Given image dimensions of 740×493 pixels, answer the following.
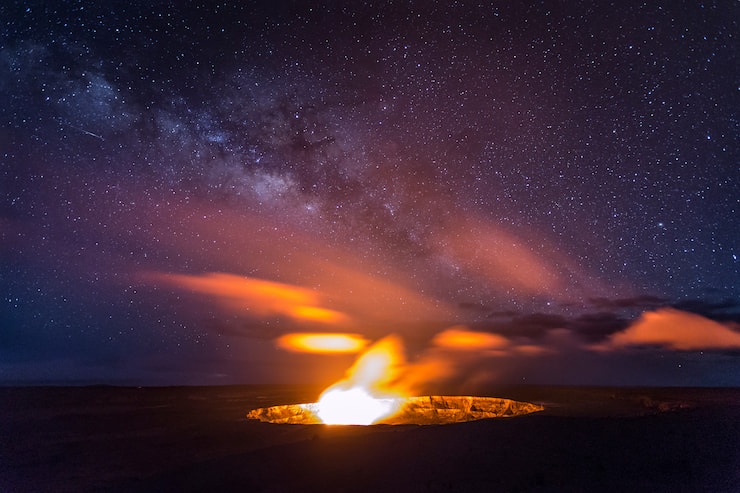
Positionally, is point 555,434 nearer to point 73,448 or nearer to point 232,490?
point 232,490

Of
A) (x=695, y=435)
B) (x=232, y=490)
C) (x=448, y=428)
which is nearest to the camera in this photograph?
(x=232, y=490)

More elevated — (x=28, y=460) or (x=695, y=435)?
(x=695, y=435)

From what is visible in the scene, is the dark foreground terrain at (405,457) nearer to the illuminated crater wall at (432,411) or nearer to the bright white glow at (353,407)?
the bright white glow at (353,407)

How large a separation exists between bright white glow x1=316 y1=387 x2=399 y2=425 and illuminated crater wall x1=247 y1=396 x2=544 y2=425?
0.61 meters

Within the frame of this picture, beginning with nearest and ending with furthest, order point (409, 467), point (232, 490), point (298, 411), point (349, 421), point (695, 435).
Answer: point (232, 490)
point (409, 467)
point (695, 435)
point (349, 421)
point (298, 411)

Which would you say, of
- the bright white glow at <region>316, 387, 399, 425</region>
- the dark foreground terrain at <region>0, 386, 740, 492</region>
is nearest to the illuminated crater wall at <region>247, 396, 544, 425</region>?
the bright white glow at <region>316, 387, 399, 425</region>

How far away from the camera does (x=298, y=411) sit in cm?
3353

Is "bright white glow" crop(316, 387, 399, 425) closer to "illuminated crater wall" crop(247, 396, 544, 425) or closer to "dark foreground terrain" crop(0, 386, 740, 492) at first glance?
"illuminated crater wall" crop(247, 396, 544, 425)

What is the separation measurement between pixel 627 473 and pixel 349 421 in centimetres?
1731

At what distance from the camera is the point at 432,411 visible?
35219mm

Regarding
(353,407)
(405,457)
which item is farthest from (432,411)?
(405,457)

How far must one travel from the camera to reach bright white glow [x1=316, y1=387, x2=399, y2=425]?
29.9 m

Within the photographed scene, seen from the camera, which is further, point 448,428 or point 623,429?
point 448,428

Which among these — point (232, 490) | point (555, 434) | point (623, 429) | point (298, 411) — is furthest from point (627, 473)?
point (298, 411)
